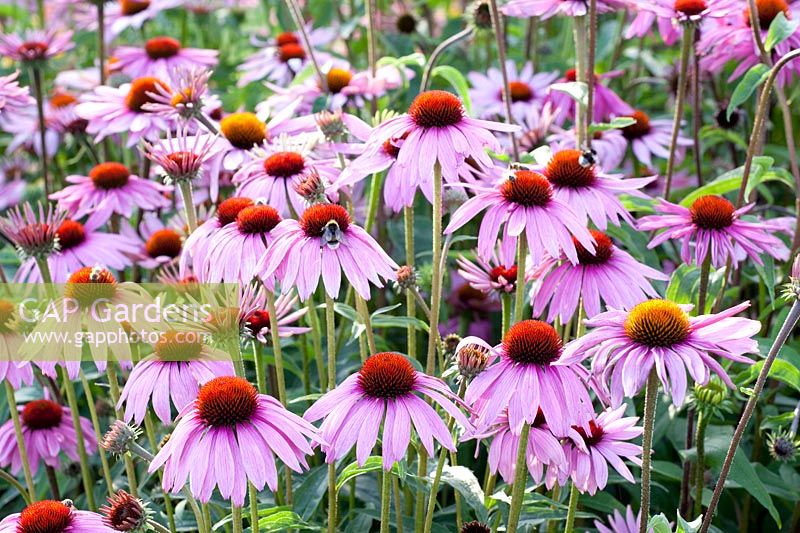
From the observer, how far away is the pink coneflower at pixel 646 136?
2414 millimetres

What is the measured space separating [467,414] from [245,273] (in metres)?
0.39

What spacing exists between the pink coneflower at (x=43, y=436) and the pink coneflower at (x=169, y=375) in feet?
1.65

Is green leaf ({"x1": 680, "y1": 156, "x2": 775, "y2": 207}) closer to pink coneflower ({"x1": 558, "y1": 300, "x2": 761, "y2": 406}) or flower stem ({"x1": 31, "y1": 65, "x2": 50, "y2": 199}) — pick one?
pink coneflower ({"x1": 558, "y1": 300, "x2": 761, "y2": 406})

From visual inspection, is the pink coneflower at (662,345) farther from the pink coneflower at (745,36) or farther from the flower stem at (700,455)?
the pink coneflower at (745,36)

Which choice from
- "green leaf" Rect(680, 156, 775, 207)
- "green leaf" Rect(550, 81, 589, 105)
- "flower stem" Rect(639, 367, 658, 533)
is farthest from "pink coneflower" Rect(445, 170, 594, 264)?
"green leaf" Rect(680, 156, 775, 207)

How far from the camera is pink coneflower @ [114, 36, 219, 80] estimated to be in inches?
108

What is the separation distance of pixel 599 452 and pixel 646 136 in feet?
4.28

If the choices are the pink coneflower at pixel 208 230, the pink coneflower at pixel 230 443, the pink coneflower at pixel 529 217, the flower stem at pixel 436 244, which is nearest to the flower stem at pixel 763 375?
the pink coneflower at pixel 529 217

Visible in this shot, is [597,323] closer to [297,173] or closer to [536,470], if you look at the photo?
[536,470]

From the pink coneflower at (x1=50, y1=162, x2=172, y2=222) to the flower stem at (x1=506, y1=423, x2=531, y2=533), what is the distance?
46.8 inches

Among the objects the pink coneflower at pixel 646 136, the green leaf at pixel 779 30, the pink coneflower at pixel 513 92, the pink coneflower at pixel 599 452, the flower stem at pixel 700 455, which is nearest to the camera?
the pink coneflower at pixel 599 452

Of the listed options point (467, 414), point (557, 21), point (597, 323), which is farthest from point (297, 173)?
point (557, 21)

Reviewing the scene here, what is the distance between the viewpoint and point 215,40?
3.84 meters

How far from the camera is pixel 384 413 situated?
1.26 m
